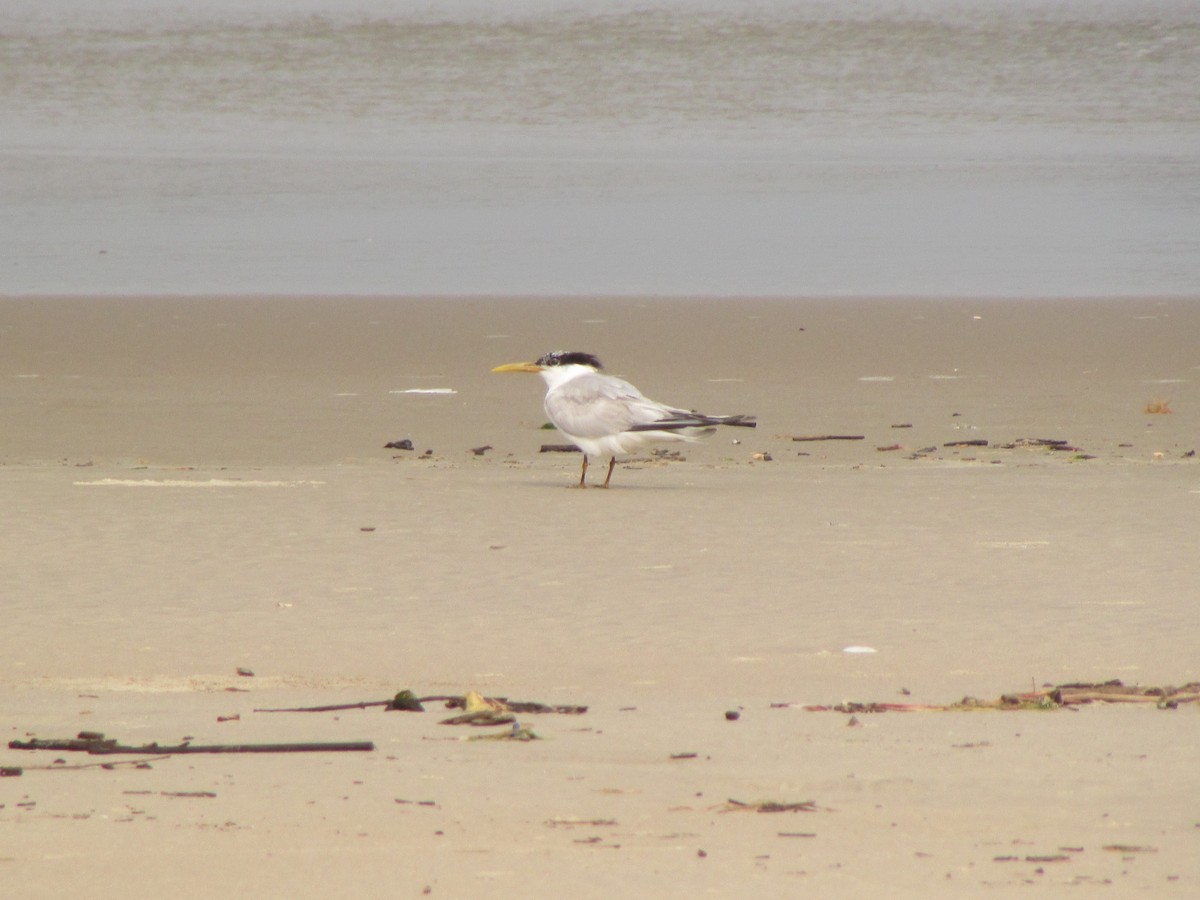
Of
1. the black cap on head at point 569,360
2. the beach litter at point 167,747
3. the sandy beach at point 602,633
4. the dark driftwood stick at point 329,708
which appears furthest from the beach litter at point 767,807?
the black cap on head at point 569,360

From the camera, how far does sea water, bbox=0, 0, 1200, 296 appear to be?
21.4m

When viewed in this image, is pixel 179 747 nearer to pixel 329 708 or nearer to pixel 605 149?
pixel 329 708

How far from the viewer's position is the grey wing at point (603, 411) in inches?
389

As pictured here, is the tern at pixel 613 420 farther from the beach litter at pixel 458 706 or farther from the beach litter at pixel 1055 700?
the beach litter at pixel 458 706

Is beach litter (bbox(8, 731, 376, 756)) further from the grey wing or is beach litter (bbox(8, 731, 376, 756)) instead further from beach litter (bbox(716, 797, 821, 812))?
the grey wing

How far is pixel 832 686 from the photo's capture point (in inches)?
212

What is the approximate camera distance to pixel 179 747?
4.49m

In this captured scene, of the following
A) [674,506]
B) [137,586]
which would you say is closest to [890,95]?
[674,506]

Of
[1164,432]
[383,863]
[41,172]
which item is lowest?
[383,863]

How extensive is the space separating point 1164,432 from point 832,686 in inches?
282

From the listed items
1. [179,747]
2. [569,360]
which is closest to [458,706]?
[179,747]

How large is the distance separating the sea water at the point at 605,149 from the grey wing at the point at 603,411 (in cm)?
934

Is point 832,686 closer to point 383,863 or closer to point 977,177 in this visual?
point 383,863

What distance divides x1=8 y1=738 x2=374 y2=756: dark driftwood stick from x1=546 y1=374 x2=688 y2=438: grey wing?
5440 millimetres
